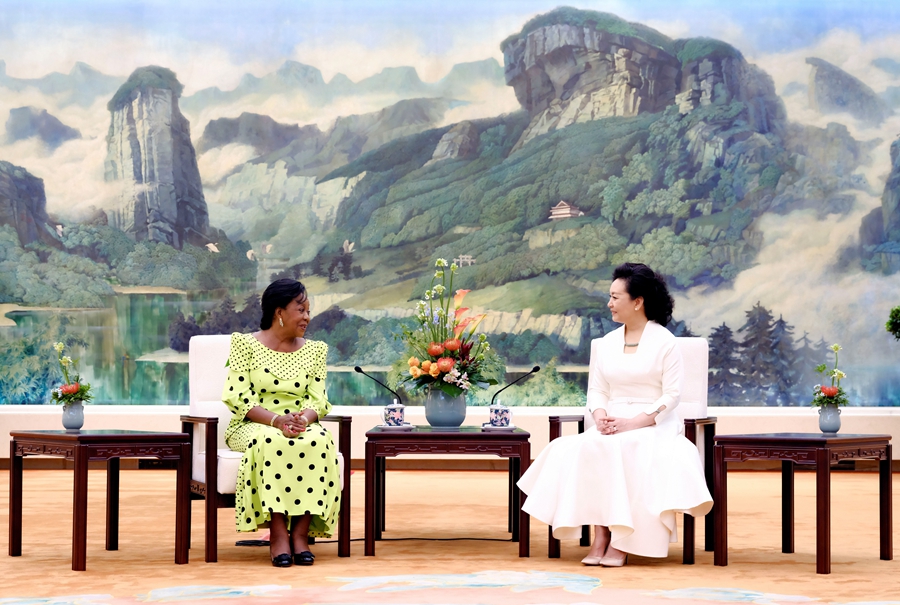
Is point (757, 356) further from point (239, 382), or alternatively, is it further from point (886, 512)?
point (239, 382)

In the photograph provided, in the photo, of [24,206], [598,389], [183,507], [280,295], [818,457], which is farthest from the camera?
[24,206]

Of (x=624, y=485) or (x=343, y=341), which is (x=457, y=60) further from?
(x=624, y=485)

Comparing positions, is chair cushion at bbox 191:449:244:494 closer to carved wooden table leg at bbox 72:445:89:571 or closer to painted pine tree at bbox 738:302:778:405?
carved wooden table leg at bbox 72:445:89:571

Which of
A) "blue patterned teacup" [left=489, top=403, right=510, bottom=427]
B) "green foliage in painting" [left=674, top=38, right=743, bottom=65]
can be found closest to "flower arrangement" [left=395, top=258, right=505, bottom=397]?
"blue patterned teacup" [left=489, top=403, right=510, bottom=427]

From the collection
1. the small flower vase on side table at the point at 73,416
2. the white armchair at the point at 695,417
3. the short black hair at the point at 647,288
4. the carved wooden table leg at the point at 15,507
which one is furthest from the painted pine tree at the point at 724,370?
the carved wooden table leg at the point at 15,507

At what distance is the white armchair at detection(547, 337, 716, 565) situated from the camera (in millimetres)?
4457

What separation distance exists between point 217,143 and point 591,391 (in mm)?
5580

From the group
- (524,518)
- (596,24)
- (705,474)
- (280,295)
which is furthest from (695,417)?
(596,24)

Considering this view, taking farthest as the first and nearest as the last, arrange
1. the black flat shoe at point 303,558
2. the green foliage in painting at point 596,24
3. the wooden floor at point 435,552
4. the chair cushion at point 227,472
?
the green foliage in painting at point 596,24
the chair cushion at point 227,472
the black flat shoe at point 303,558
the wooden floor at point 435,552

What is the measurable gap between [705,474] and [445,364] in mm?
1194

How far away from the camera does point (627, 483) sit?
412 centimetres

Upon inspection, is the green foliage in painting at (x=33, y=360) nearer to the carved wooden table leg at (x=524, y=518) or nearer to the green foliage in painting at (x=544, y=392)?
the green foliage in painting at (x=544, y=392)

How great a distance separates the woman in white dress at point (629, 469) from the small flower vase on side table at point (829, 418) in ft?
1.87

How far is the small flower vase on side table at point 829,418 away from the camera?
4359 mm
